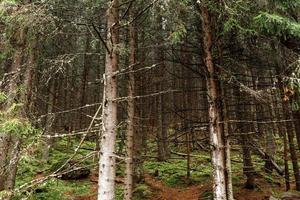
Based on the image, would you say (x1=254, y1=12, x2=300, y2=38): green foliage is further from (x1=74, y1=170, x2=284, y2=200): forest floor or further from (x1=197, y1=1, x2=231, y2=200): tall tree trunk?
(x1=74, y1=170, x2=284, y2=200): forest floor

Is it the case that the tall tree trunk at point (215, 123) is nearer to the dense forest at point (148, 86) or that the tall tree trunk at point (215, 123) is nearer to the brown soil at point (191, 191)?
the dense forest at point (148, 86)

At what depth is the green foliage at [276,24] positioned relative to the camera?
8.05 m

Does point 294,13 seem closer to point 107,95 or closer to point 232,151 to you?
point 107,95

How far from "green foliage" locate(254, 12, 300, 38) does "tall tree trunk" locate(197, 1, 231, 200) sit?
162 cm

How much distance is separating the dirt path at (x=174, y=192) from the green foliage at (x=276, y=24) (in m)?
8.52

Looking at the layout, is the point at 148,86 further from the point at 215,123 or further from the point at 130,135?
the point at 215,123

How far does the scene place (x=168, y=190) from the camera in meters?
16.7

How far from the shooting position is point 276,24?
8508 mm

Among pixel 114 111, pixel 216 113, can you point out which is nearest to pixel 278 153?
pixel 216 113

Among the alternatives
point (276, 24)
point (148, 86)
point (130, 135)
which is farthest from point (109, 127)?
point (148, 86)

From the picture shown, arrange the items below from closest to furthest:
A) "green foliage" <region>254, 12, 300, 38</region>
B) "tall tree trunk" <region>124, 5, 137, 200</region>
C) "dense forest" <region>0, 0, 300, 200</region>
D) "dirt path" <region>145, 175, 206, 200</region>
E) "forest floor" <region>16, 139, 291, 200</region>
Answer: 1. "dense forest" <region>0, 0, 300, 200</region>
2. "green foliage" <region>254, 12, 300, 38</region>
3. "tall tree trunk" <region>124, 5, 137, 200</region>
4. "forest floor" <region>16, 139, 291, 200</region>
5. "dirt path" <region>145, 175, 206, 200</region>

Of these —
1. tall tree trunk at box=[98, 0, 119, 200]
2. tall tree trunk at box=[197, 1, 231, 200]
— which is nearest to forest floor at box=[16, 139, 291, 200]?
tall tree trunk at box=[197, 1, 231, 200]

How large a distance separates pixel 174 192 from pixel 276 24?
10.4 metres

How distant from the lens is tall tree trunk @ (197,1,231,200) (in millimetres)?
9055
